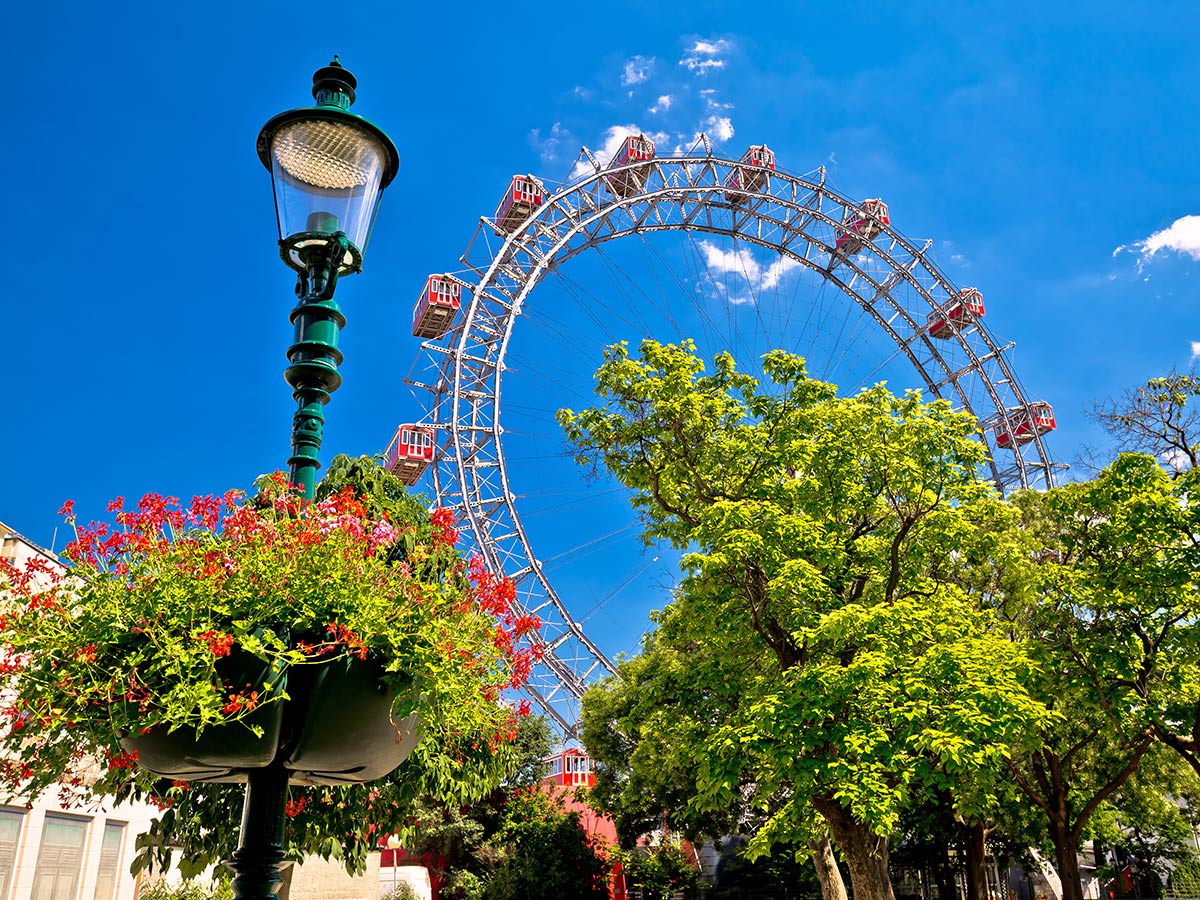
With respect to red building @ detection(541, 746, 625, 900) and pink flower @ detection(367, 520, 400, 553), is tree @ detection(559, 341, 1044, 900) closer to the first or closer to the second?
pink flower @ detection(367, 520, 400, 553)

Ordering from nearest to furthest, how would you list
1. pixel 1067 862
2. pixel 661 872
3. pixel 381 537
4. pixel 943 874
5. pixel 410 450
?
1. pixel 381 537
2. pixel 1067 862
3. pixel 943 874
4. pixel 410 450
5. pixel 661 872

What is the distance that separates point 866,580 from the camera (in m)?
13.8

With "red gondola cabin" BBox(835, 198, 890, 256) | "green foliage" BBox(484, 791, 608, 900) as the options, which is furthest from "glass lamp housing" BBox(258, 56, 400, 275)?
"red gondola cabin" BBox(835, 198, 890, 256)

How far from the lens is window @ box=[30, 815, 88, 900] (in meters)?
9.28

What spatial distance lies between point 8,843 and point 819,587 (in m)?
9.32

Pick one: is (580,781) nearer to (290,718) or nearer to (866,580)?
(866,580)

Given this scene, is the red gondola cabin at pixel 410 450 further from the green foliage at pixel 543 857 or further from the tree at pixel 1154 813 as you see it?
the tree at pixel 1154 813

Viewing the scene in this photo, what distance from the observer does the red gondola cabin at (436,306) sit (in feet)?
103

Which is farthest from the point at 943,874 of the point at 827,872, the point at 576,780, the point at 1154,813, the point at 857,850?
the point at 857,850

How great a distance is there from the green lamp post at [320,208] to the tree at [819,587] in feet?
28.5

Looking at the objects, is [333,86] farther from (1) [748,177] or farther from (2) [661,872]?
(1) [748,177]

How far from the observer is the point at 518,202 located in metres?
33.2

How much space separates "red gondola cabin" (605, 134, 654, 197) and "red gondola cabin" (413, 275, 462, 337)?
8.06 meters

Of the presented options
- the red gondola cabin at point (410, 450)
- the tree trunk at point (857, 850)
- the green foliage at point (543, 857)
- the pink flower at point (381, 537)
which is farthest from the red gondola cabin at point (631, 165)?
the pink flower at point (381, 537)
